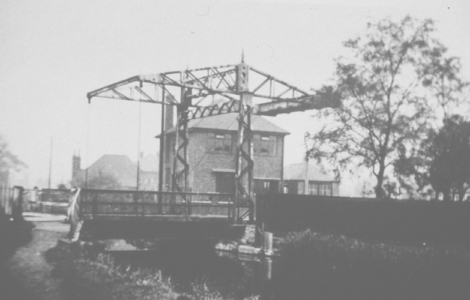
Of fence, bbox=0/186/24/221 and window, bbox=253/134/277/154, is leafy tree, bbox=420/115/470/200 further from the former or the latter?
window, bbox=253/134/277/154

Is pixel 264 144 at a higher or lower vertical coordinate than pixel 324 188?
higher

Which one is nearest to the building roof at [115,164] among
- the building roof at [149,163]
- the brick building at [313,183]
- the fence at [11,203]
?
the building roof at [149,163]

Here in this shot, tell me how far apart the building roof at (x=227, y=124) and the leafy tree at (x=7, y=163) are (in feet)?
39.6

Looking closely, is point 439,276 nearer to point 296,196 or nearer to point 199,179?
point 296,196

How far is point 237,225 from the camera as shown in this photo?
1688 cm

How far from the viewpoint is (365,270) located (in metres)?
12.0

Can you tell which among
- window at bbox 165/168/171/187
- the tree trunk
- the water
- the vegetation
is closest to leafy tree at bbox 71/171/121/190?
window at bbox 165/168/171/187

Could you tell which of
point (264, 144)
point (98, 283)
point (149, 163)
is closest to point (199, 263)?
point (98, 283)

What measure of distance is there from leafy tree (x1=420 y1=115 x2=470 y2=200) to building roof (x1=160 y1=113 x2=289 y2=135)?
785 inches

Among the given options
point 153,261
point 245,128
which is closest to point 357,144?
point 245,128

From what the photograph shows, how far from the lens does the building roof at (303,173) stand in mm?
40062

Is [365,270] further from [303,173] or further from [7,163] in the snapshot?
[7,163]

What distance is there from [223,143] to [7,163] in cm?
1800

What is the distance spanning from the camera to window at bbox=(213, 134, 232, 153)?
109 ft
